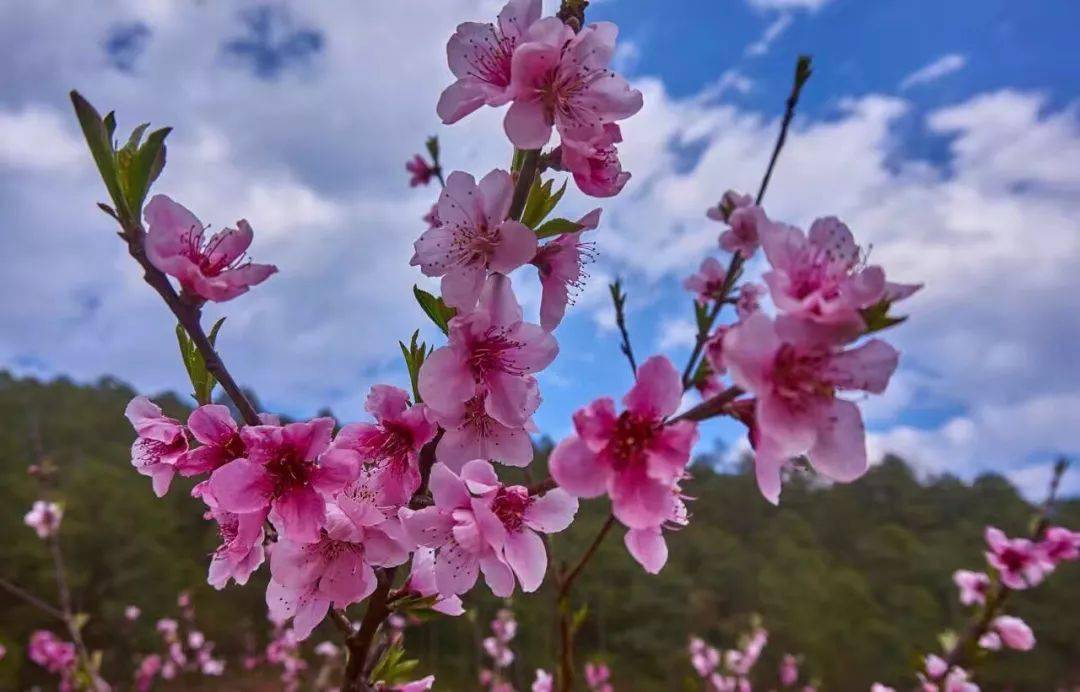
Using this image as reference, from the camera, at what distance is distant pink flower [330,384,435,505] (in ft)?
2.77

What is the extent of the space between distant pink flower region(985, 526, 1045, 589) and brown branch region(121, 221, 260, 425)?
261 centimetres

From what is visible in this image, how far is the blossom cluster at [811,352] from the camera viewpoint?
0.60 m

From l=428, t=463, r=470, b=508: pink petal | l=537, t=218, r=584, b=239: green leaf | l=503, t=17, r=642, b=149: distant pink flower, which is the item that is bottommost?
l=428, t=463, r=470, b=508: pink petal

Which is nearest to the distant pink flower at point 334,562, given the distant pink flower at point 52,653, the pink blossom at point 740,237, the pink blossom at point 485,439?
the pink blossom at point 485,439

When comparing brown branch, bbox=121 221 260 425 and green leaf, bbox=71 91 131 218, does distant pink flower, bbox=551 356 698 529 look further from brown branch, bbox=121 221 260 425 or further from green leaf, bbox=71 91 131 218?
green leaf, bbox=71 91 131 218

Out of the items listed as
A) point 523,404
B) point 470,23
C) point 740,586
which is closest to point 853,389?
point 523,404

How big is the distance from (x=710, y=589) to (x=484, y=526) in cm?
1966

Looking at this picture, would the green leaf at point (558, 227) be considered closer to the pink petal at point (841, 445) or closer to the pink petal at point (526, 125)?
the pink petal at point (526, 125)

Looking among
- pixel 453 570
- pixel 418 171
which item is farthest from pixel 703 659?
pixel 453 570

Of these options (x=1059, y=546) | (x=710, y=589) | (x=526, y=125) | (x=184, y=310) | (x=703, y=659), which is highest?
(x=710, y=589)

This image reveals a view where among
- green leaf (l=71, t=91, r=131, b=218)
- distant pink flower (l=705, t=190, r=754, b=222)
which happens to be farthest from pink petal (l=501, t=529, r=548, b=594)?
distant pink flower (l=705, t=190, r=754, b=222)

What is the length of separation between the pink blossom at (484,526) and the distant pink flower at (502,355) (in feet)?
0.26

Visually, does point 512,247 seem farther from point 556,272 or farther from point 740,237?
point 740,237

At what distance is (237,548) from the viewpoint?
0.86m
